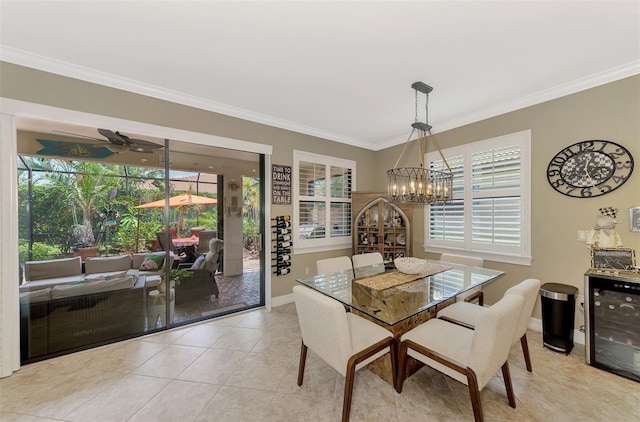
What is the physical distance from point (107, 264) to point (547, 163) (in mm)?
5530

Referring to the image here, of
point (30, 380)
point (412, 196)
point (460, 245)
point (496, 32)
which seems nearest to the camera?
point (496, 32)

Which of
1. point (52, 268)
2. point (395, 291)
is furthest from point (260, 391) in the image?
point (52, 268)

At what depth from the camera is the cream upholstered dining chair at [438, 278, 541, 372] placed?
1832 mm

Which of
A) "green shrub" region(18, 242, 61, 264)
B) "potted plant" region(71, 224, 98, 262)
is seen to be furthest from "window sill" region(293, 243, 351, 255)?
"green shrub" region(18, 242, 61, 264)

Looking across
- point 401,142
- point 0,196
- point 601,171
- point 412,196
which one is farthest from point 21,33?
point 601,171

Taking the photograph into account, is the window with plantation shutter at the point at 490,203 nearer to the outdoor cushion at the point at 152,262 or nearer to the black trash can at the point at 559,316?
the black trash can at the point at 559,316

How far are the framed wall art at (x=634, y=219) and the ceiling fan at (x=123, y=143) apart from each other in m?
5.04

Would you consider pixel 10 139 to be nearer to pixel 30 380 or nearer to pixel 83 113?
pixel 83 113

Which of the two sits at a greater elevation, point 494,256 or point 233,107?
point 233,107

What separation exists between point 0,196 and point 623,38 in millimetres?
5381

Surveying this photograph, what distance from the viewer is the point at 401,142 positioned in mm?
4445

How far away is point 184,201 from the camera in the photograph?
3328 millimetres

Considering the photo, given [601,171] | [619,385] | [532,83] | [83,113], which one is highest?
[532,83]

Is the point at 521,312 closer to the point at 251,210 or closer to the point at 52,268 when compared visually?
the point at 251,210
